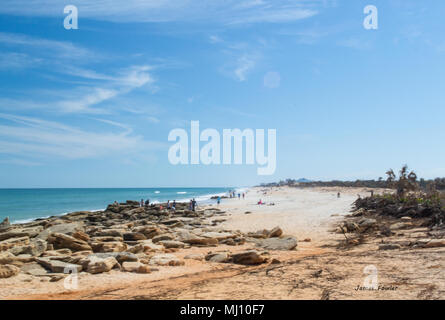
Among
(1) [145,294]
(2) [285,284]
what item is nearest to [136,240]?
(1) [145,294]

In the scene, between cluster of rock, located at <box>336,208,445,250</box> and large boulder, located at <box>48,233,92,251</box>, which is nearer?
cluster of rock, located at <box>336,208,445,250</box>

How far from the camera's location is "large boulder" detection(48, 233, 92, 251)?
12375 millimetres

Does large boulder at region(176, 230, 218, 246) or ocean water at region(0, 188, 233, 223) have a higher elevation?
large boulder at region(176, 230, 218, 246)

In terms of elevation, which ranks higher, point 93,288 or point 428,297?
point 428,297

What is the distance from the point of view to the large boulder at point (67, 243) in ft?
40.6

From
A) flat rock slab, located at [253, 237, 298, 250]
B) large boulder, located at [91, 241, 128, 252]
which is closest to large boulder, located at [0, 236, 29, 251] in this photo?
large boulder, located at [91, 241, 128, 252]

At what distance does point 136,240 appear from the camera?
15102 millimetres

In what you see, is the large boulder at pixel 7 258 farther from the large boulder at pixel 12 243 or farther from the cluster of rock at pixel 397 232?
the cluster of rock at pixel 397 232

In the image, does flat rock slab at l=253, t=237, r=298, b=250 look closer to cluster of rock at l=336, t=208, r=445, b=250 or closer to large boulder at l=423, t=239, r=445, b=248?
cluster of rock at l=336, t=208, r=445, b=250

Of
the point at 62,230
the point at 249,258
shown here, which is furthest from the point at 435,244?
the point at 62,230

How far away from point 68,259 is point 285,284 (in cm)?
714

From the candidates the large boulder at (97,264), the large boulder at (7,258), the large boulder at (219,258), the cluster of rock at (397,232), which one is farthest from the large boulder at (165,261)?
the cluster of rock at (397,232)
